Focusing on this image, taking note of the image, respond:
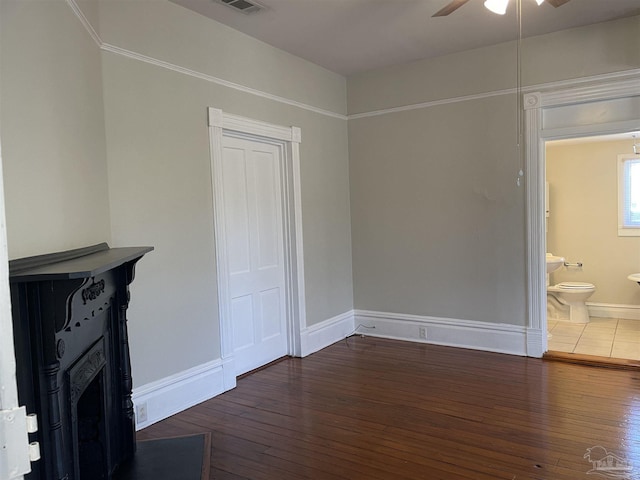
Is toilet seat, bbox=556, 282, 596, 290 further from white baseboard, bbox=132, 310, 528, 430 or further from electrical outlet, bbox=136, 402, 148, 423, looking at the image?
electrical outlet, bbox=136, 402, 148, 423

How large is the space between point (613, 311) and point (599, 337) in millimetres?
1159

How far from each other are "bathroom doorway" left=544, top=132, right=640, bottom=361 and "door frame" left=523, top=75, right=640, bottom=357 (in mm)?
1353

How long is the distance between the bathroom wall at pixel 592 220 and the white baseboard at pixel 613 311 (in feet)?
0.16

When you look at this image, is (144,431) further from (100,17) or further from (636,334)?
(636,334)

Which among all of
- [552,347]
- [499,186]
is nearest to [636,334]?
[552,347]

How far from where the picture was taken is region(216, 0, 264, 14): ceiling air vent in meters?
3.39

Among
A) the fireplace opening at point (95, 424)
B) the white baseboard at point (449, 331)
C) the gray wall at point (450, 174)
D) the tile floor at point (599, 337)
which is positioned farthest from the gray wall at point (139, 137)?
the tile floor at point (599, 337)

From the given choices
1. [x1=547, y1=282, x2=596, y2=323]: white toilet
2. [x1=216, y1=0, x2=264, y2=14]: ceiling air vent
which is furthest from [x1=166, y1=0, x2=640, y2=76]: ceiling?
[x1=547, y1=282, x2=596, y2=323]: white toilet

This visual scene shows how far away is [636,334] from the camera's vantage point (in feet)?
16.8

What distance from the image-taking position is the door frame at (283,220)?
3738 millimetres

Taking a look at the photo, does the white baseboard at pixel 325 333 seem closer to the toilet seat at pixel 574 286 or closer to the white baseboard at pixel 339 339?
the white baseboard at pixel 339 339

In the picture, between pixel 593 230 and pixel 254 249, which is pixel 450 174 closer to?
pixel 254 249

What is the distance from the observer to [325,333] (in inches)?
197

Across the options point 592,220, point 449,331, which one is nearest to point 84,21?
point 449,331
